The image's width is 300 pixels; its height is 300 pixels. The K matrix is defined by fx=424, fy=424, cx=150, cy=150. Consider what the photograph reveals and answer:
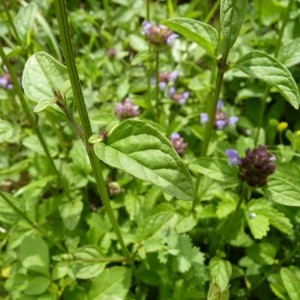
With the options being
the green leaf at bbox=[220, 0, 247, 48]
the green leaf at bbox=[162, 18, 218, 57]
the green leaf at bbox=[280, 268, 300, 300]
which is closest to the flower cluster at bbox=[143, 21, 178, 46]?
the green leaf at bbox=[162, 18, 218, 57]

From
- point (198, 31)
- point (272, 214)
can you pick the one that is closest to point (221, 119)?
point (272, 214)

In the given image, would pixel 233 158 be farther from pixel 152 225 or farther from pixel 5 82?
pixel 5 82

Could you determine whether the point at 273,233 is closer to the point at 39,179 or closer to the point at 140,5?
the point at 39,179

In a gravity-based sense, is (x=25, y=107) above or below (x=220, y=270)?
above

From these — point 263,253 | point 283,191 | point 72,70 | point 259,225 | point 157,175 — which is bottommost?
point 263,253

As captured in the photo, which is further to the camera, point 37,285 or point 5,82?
point 5,82

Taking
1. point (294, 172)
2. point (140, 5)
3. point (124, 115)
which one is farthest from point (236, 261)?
point (140, 5)

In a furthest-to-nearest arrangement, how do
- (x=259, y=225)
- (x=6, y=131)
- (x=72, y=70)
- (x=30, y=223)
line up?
(x=30, y=223) → (x=259, y=225) → (x=6, y=131) → (x=72, y=70)
